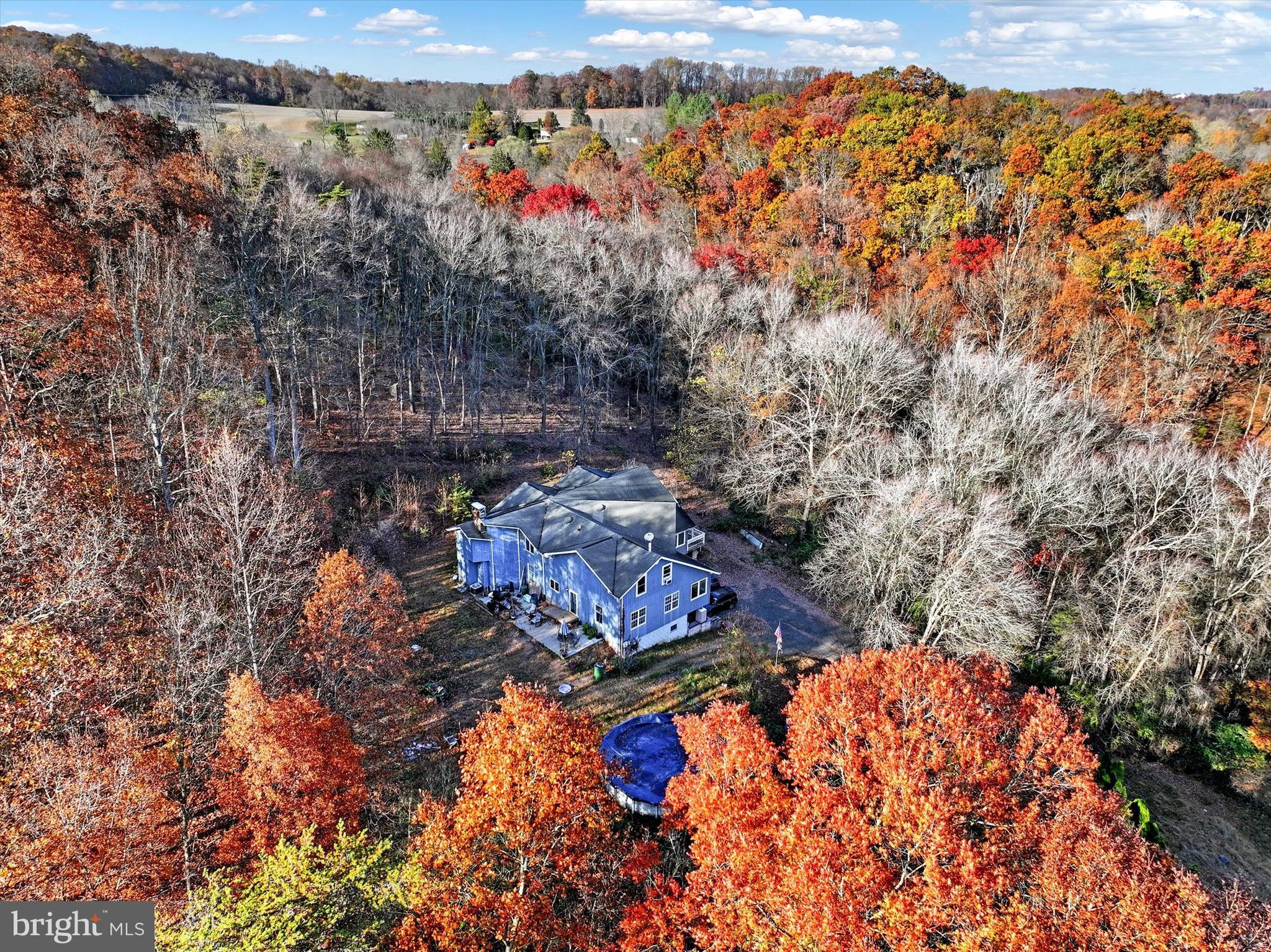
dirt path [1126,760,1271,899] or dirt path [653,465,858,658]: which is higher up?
dirt path [653,465,858,658]

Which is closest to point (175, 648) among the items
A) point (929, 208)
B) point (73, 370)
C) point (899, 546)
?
point (73, 370)

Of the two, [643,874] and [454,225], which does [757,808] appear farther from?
[454,225]

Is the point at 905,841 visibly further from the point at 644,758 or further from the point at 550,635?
the point at 550,635

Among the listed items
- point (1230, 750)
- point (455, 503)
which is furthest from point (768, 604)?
point (1230, 750)

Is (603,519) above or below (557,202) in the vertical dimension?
below

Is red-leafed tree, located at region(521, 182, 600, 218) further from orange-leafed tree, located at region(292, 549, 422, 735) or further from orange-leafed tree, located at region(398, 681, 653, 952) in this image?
orange-leafed tree, located at region(398, 681, 653, 952)

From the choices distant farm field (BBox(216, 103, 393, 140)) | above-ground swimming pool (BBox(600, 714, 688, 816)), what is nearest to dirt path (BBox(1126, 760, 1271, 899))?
above-ground swimming pool (BBox(600, 714, 688, 816))
